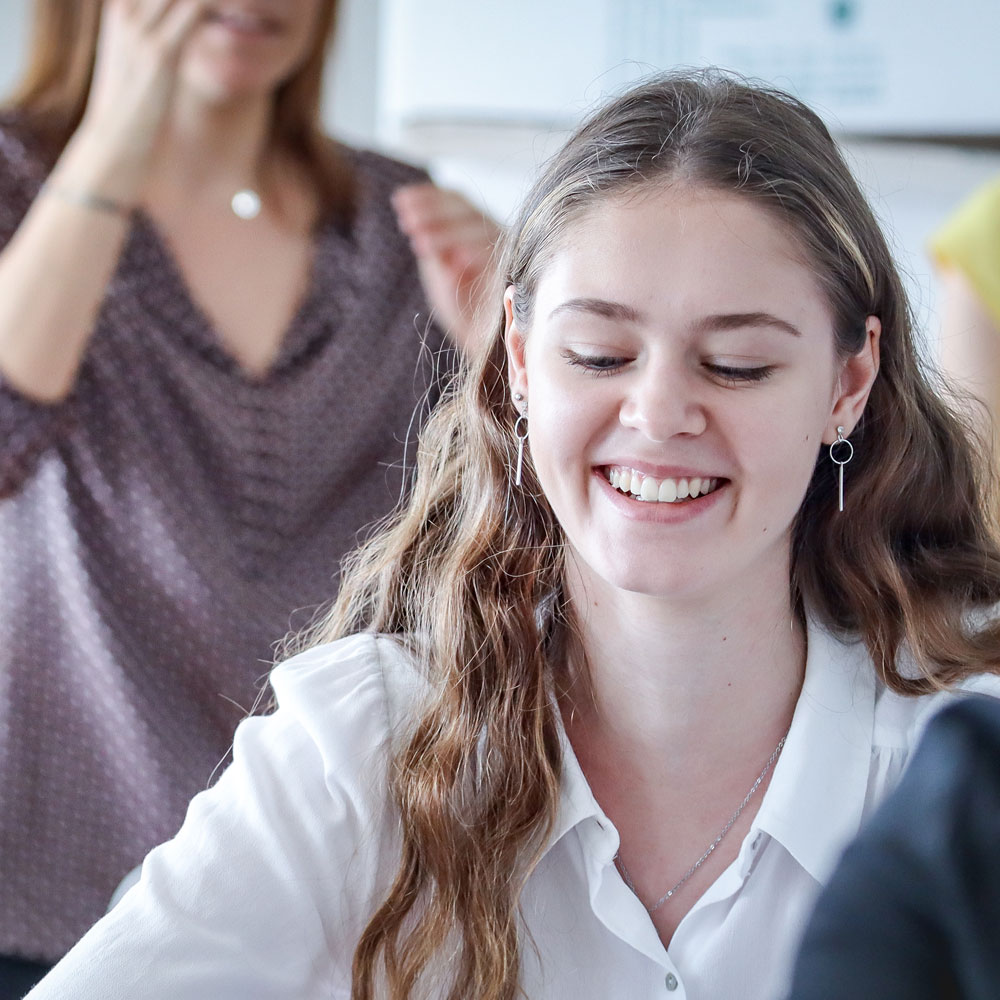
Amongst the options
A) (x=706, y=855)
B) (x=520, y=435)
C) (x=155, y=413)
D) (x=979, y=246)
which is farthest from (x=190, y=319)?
(x=979, y=246)

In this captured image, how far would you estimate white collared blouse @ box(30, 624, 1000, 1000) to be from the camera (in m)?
0.77

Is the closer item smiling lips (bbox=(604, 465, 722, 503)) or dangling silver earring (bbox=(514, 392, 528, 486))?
smiling lips (bbox=(604, 465, 722, 503))

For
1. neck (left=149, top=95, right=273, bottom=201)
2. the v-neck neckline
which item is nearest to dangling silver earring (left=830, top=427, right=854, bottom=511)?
the v-neck neckline

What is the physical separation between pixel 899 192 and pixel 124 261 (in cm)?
95

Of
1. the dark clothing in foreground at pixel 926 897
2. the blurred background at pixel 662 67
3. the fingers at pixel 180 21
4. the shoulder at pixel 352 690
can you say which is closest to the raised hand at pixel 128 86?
the fingers at pixel 180 21

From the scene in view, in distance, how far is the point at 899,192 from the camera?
5.33ft

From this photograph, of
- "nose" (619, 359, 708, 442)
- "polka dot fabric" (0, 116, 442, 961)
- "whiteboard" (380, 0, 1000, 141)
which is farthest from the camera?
"whiteboard" (380, 0, 1000, 141)

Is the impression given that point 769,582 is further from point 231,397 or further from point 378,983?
point 231,397

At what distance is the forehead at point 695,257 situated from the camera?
0.75 meters

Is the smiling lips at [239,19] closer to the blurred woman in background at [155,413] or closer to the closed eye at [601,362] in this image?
the blurred woman in background at [155,413]

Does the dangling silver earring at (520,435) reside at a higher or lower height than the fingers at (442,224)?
lower

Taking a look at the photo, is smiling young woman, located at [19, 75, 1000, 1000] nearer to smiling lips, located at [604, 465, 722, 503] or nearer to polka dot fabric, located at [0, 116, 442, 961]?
smiling lips, located at [604, 465, 722, 503]

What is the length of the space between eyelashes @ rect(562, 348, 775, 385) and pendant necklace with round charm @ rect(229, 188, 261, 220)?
0.59 m

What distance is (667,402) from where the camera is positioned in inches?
29.0
